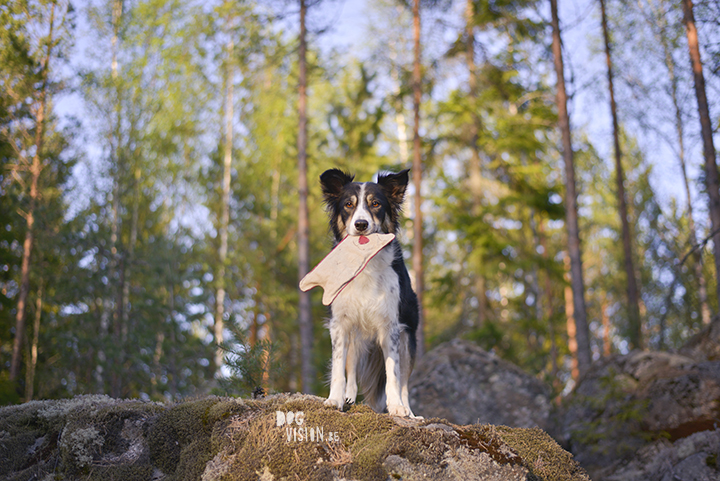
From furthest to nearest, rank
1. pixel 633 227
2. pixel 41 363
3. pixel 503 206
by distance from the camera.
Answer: pixel 633 227, pixel 503 206, pixel 41 363

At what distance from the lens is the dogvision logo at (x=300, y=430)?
11.7 ft

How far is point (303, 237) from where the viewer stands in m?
13.5

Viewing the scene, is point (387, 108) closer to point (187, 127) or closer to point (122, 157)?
point (187, 127)

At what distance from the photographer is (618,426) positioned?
8.23 meters

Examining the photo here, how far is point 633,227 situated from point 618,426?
17624mm

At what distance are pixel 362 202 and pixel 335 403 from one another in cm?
172

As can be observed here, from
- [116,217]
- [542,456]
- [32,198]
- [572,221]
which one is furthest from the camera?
[116,217]

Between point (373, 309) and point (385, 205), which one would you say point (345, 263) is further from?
point (385, 205)

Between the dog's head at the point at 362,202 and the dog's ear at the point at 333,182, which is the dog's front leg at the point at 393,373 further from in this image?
the dog's ear at the point at 333,182

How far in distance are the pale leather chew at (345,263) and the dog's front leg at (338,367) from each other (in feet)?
1.13

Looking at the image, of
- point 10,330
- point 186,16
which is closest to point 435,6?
point 186,16

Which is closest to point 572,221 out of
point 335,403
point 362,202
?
point 362,202

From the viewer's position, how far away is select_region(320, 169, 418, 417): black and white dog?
4477mm

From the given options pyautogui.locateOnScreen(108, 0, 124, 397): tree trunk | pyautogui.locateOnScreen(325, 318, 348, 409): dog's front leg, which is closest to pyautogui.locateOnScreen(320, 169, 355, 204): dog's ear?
pyautogui.locateOnScreen(325, 318, 348, 409): dog's front leg
